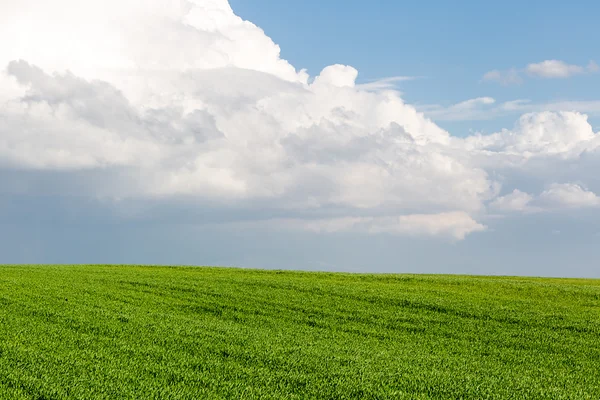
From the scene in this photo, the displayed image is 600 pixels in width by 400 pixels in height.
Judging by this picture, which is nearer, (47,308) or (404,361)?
(404,361)

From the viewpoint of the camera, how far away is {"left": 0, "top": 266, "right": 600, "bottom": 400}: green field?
44.9ft

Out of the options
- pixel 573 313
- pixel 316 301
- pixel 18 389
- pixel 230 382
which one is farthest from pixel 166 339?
pixel 573 313

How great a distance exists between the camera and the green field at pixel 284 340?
13680 millimetres

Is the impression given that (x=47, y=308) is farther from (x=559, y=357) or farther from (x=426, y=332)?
(x=559, y=357)

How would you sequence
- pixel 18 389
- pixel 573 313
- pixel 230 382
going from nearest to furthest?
pixel 18 389 → pixel 230 382 → pixel 573 313

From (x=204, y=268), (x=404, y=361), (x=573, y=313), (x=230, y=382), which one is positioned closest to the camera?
(x=230, y=382)

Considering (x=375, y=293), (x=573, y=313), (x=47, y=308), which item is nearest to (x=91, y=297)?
(x=47, y=308)

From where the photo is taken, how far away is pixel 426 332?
2286 cm

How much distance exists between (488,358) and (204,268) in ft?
95.4

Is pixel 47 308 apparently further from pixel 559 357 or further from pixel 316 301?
pixel 559 357

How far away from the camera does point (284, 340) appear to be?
1925 centimetres

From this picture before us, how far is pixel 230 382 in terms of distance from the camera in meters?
13.8

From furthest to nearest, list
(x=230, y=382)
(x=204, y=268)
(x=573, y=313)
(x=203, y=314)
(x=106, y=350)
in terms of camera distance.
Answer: (x=204, y=268)
(x=573, y=313)
(x=203, y=314)
(x=106, y=350)
(x=230, y=382)

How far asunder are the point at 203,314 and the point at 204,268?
68.1ft
